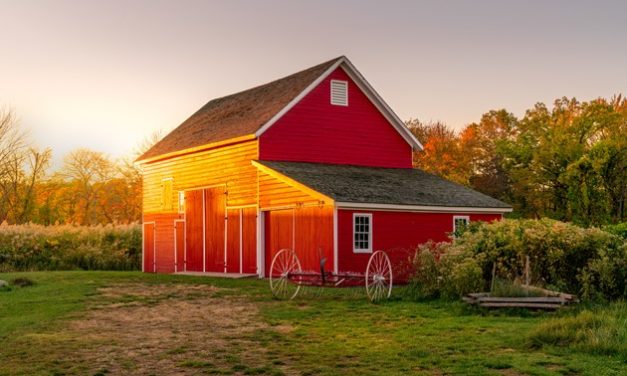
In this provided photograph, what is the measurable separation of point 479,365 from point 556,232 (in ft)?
30.2

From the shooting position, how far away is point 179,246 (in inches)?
1377

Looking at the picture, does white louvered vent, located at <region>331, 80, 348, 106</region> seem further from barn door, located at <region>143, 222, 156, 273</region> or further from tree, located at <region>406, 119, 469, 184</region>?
tree, located at <region>406, 119, 469, 184</region>

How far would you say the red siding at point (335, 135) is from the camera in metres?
30.8

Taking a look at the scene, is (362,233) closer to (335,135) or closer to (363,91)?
(335,135)

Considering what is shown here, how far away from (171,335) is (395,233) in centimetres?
1328

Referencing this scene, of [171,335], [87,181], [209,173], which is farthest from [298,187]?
[87,181]

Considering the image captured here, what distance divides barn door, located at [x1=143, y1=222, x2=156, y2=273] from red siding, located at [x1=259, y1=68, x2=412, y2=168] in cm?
992

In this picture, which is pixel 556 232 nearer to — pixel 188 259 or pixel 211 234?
pixel 211 234

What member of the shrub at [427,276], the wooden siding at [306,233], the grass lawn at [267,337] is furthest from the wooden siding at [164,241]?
the shrub at [427,276]

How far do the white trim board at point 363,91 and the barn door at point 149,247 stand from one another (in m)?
10.4

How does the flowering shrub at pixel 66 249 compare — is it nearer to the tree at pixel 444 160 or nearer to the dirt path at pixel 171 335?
the dirt path at pixel 171 335

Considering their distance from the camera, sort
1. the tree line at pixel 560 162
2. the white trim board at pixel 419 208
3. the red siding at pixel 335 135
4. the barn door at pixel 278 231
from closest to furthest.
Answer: the white trim board at pixel 419 208
the barn door at pixel 278 231
the red siding at pixel 335 135
the tree line at pixel 560 162

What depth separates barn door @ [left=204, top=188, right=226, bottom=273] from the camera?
31797mm

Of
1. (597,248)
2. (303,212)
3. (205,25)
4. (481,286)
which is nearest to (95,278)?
(303,212)
